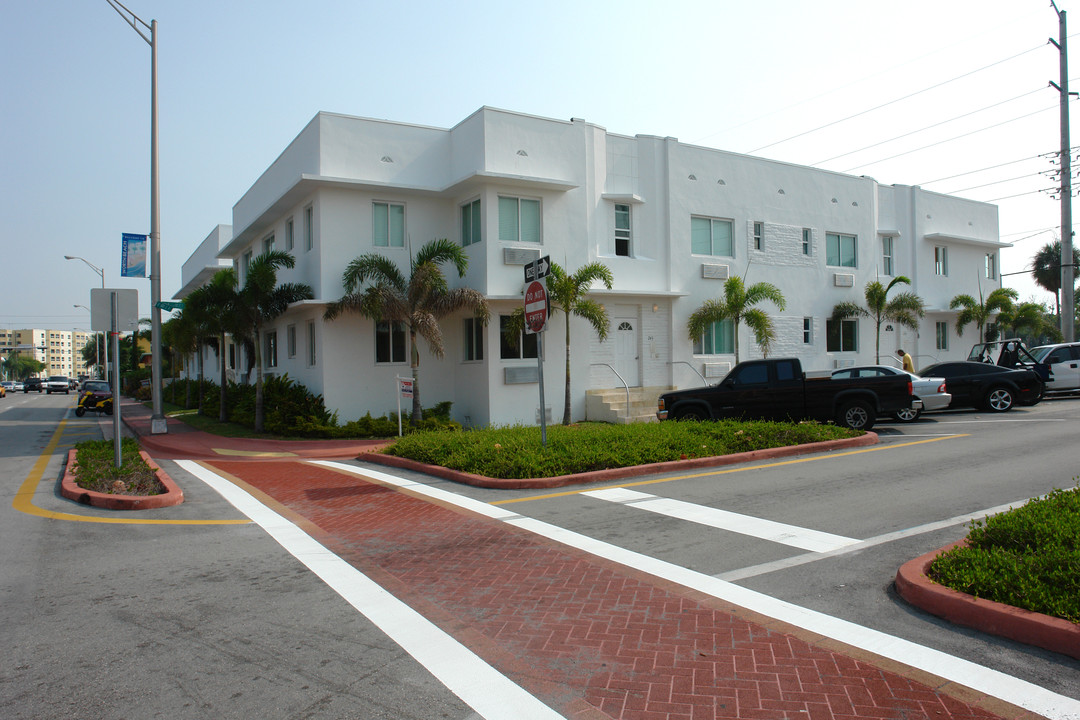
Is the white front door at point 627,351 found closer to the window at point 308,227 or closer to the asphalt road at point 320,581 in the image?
the window at point 308,227

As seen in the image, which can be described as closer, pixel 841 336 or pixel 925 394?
pixel 925 394

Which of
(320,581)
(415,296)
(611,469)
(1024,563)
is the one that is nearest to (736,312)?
(415,296)

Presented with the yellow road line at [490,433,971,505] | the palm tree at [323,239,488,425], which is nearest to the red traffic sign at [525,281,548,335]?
the yellow road line at [490,433,971,505]

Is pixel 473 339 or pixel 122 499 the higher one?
pixel 473 339

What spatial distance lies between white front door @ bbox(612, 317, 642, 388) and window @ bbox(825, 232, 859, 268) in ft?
32.2

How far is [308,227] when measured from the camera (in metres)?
20.5

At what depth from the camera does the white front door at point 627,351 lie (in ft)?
71.6

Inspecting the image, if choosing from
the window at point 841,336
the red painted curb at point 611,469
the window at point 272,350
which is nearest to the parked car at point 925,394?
the red painted curb at point 611,469

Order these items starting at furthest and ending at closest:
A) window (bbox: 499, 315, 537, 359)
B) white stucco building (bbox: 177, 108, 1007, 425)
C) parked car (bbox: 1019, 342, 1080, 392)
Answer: parked car (bbox: 1019, 342, 1080, 392), window (bbox: 499, 315, 537, 359), white stucco building (bbox: 177, 108, 1007, 425)

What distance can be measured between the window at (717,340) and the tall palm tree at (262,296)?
473 inches

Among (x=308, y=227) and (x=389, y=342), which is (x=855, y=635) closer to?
(x=389, y=342)

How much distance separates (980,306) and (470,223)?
22.8m

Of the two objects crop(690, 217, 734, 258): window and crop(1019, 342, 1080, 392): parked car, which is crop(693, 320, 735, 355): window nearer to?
crop(690, 217, 734, 258): window

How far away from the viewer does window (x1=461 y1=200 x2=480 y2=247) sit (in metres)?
20.0
